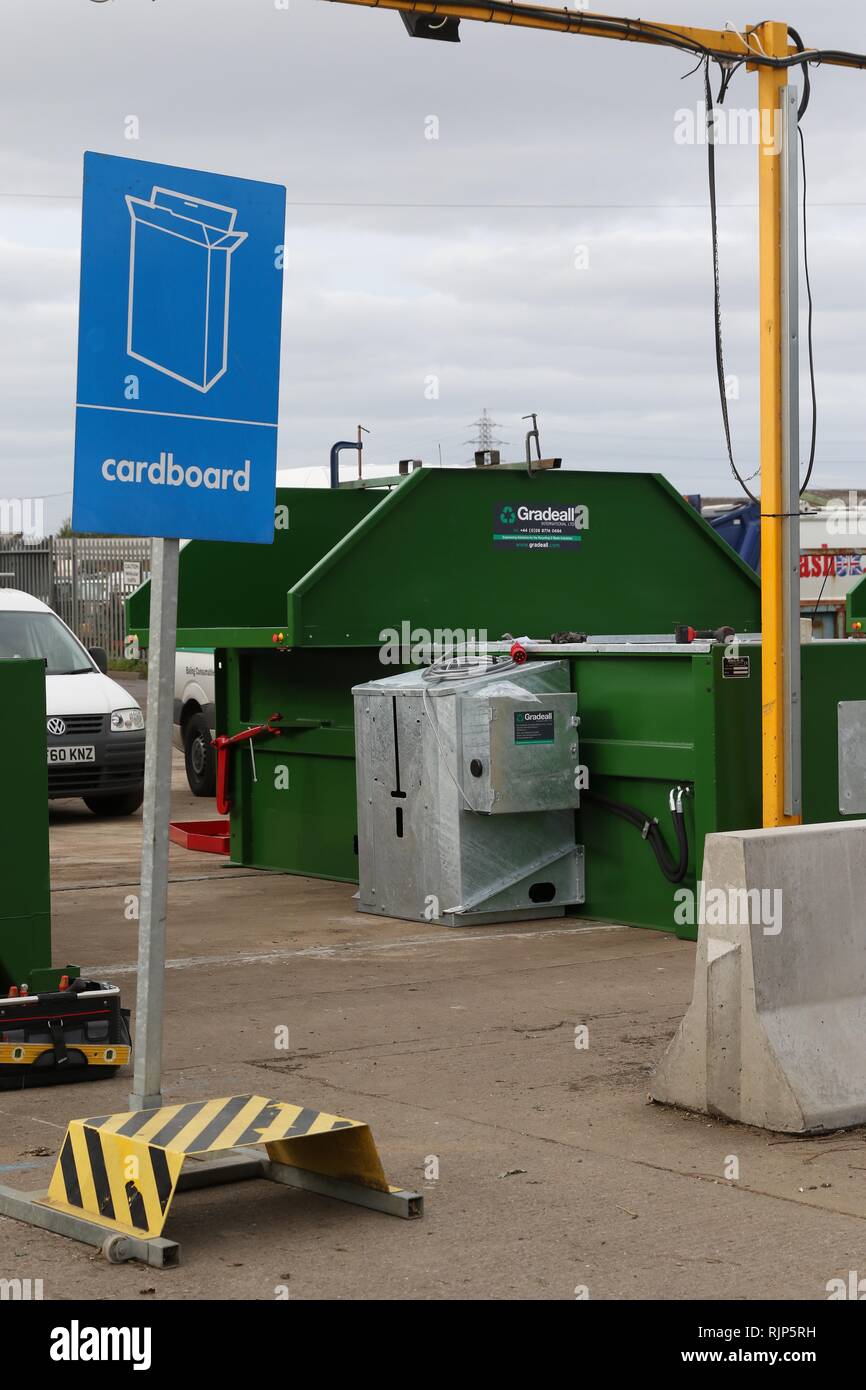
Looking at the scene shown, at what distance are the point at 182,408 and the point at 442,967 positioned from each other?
4.52 metres

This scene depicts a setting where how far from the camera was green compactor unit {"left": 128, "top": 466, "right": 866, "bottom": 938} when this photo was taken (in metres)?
9.62

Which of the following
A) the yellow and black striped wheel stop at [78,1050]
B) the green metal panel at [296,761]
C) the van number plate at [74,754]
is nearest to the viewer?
the yellow and black striped wheel stop at [78,1050]

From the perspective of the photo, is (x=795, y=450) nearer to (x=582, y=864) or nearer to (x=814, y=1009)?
(x=582, y=864)

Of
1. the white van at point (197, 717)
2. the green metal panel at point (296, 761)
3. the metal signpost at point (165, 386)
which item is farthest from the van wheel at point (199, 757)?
the metal signpost at point (165, 386)

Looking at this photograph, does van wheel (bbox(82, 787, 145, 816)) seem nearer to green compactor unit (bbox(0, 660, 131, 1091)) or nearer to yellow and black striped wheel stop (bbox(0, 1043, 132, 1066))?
green compactor unit (bbox(0, 660, 131, 1091))

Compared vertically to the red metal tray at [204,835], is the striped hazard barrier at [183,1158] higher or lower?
lower

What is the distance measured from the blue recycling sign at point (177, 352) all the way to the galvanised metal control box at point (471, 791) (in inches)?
182

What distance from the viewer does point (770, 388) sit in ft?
31.0

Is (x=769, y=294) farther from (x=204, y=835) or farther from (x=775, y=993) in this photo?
(x=204, y=835)

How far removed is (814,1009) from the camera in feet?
19.9

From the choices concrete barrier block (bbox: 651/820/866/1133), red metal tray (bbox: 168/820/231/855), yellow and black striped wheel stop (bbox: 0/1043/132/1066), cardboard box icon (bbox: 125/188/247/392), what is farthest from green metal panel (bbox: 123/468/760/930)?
cardboard box icon (bbox: 125/188/247/392)

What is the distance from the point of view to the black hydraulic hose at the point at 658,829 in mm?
9445

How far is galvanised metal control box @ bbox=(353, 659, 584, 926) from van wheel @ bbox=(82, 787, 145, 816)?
6.02m

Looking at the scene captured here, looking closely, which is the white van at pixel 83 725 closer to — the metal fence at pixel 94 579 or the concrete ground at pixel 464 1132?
the concrete ground at pixel 464 1132
